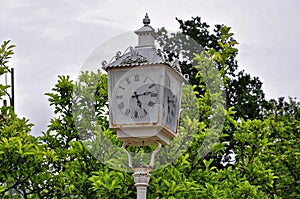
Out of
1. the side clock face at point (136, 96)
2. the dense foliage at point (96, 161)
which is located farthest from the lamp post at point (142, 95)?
the dense foliage at point (96, 161)

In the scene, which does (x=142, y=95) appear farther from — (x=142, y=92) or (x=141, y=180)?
(x=141, y=180)

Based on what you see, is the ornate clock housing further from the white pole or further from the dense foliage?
the dense foliage

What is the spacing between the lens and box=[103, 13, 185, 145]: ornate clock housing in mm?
4273

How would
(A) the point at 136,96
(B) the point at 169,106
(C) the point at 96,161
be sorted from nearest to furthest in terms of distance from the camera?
(A) the point at 136,96, (B) the point at 169,106, (C) the point at 96,161

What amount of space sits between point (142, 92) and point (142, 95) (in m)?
0.02

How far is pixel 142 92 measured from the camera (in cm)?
432

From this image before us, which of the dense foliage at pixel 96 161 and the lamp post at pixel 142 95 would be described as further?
the dense foliage at pixel 96 161

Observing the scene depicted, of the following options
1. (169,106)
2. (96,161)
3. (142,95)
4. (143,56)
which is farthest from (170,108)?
(96,161)

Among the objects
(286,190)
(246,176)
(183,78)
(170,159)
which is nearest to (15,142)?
(170,159)

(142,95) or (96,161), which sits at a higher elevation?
(96,161)

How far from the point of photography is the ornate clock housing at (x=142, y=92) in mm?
4273

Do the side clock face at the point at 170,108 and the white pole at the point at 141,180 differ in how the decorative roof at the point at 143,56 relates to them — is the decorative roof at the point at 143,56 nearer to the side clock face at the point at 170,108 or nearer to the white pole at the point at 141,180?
the side clock face at the point at 170,108

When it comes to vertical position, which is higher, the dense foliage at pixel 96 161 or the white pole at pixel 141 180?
the dense foliage at pixel 96 161

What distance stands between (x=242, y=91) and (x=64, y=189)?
1197 centimetres
